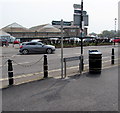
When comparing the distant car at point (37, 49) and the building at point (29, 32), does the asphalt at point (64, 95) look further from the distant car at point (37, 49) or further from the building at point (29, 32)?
the building at point (29, 32)

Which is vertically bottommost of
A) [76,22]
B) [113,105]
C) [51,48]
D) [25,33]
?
[113,105]

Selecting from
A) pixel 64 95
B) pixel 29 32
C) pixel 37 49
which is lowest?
pixel 64 95

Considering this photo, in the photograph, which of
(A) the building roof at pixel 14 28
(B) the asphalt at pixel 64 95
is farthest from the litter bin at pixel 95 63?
(A) the building roof at pixel 14 28

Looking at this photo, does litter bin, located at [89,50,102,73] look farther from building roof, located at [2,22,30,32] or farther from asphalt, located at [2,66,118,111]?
building roof, located at [2,22,30,32]

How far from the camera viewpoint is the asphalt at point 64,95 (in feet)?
13.8

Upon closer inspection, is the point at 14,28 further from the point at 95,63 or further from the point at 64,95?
the point at 64,95

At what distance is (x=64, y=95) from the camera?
4.99 m

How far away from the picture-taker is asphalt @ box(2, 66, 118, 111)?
4.21 m

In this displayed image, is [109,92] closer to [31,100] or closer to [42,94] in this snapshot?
[42,94]


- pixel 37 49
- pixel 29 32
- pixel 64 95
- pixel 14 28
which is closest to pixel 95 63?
pixel 64 95

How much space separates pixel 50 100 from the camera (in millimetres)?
4617

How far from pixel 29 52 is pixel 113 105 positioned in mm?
15697

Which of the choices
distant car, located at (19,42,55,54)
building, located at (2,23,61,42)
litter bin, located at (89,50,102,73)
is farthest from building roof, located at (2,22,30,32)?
litter bin, located at (89,50,102,73)

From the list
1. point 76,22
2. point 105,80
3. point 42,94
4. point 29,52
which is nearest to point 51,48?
point 29,52
